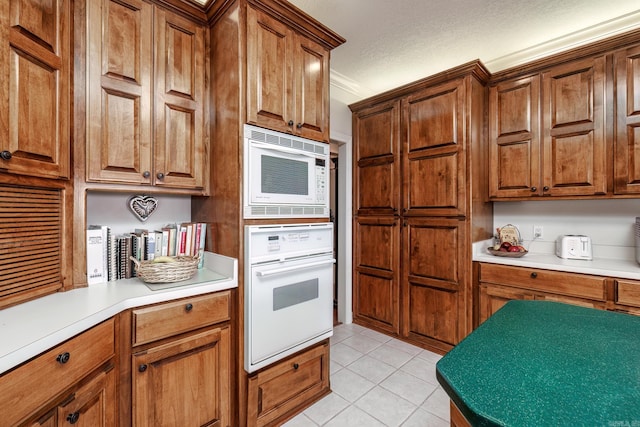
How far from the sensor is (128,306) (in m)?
1.30

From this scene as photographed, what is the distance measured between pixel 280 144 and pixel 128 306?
114 centimetres

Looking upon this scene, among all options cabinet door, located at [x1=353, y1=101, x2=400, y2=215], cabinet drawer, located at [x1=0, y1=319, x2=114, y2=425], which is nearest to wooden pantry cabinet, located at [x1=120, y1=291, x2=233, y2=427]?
cabinet drawer, located at [x1=0, y1=319, x2=114, y2=425]

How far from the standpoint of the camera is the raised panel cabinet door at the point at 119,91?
4.88 ft

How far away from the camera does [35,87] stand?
1.24m

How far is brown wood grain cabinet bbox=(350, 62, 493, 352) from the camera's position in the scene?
2.44 m

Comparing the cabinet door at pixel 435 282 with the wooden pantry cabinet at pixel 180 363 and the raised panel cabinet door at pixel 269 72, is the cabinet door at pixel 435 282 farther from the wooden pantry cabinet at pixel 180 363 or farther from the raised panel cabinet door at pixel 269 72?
the wooden pantry cabinet at pixel 180 363

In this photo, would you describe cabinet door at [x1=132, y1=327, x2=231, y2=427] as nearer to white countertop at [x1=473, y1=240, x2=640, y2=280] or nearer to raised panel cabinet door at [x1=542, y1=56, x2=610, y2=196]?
white countertop at [x1=473, y1=240, x2=640, y2=280]

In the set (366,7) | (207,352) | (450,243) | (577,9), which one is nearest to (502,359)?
(207,352)

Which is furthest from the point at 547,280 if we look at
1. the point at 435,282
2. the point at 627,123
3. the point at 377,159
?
the point at 377,159

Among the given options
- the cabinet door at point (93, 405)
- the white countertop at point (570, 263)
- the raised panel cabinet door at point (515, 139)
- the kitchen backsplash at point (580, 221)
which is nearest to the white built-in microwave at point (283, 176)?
the cabinet door at point (93, 405)

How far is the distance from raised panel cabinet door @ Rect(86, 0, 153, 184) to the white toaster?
305 cm

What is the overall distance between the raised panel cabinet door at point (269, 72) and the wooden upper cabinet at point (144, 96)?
440 millimetres

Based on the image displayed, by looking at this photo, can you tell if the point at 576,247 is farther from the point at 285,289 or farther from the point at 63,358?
the point at 63,358

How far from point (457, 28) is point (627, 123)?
4.52ft
